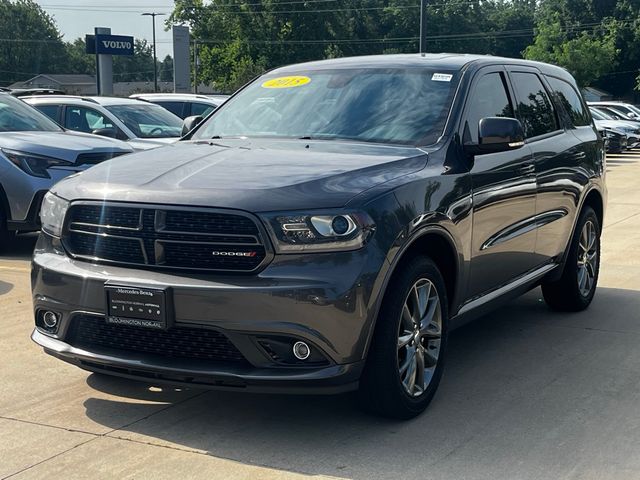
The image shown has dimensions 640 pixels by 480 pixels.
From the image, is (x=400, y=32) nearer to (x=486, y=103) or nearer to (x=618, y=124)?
(x=618, y=124)

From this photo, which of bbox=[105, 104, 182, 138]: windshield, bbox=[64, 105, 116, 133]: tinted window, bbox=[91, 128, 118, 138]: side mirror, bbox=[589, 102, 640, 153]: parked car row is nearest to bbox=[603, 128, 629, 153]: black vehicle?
bbox=[589, 102, 640, 153]: parked car row

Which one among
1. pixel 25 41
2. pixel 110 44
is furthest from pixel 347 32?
pixel 25 41

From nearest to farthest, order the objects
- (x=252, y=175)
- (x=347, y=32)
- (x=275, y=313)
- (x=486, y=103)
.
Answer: (x=275, y=313)
(x=252, y=175)
(x=486, y=103)
(x=347, y=32)

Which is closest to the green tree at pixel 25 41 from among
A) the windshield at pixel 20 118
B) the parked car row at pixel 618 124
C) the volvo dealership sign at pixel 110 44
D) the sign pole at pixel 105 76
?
the volvo dealership sign at pixel 110 44

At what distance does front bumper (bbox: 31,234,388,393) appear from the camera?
391 centimetres

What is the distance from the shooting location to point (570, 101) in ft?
23.1

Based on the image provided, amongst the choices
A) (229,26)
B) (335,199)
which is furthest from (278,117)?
(229,26)

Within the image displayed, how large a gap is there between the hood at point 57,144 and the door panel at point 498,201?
4923mm

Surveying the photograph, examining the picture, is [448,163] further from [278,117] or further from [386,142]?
[278,117]

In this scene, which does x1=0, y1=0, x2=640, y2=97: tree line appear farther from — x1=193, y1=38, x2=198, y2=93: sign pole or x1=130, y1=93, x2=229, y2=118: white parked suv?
x1=130, y1=93, x2=229, y2=118: white parked suv

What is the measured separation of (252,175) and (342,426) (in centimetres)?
130

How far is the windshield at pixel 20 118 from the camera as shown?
9.79 metres

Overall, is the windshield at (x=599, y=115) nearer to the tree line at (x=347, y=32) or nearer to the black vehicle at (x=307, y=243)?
the black vehicle at (x=307, y=243)

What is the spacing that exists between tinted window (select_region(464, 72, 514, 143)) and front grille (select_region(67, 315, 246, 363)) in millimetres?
1966
